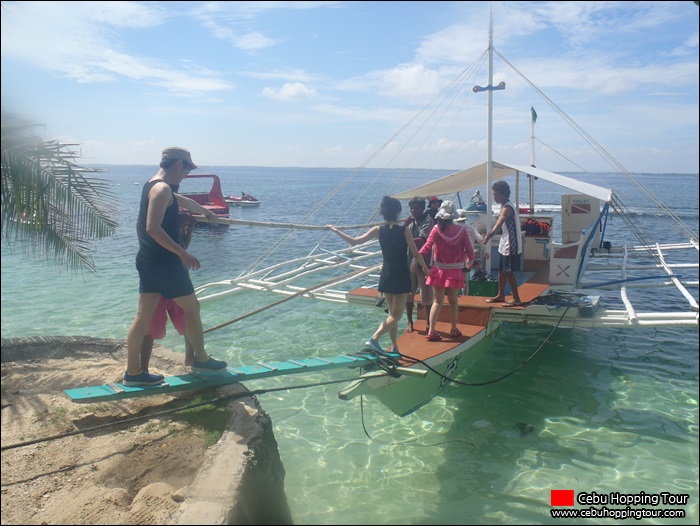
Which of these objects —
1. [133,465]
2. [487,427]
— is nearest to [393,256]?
[487,427]

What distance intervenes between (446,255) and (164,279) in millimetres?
3439

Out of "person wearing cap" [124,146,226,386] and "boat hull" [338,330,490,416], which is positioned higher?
"person wearing cap" [124,146,226,386]

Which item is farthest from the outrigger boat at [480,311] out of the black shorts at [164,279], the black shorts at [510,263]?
the black shorts at [164,279]

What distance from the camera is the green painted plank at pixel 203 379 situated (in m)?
4.54

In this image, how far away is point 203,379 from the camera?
4992 millimetres

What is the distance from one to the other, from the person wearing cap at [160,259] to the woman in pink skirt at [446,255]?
119 inches

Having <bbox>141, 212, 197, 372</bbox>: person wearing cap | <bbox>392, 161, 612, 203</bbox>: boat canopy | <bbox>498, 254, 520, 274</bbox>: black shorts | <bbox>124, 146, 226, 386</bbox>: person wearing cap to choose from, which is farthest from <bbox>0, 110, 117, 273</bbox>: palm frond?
<bbox>498, 254, 520, 274</bbox>: black shorts

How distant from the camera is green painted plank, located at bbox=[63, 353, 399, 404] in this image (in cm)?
454

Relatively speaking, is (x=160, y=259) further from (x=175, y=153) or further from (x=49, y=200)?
(x=49, y=200)

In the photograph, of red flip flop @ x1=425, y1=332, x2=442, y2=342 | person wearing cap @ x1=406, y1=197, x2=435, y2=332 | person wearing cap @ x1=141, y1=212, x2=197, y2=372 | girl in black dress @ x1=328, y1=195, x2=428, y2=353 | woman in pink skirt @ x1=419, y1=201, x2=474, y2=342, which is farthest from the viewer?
person wearing cap @ x1=406, y1=197, x2=435, y2=332

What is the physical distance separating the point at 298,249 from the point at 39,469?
17917 mm

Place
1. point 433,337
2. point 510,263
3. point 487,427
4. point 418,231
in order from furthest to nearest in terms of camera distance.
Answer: point 418,231 < point 510,263 < point 433,337 < point 487,427

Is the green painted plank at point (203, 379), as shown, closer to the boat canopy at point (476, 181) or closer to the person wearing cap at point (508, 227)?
the person wearing cap at point (508, 227)

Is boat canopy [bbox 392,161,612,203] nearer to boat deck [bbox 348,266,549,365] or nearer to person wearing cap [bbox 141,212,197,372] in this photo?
boat deck [bbox 348,266,549,365]
